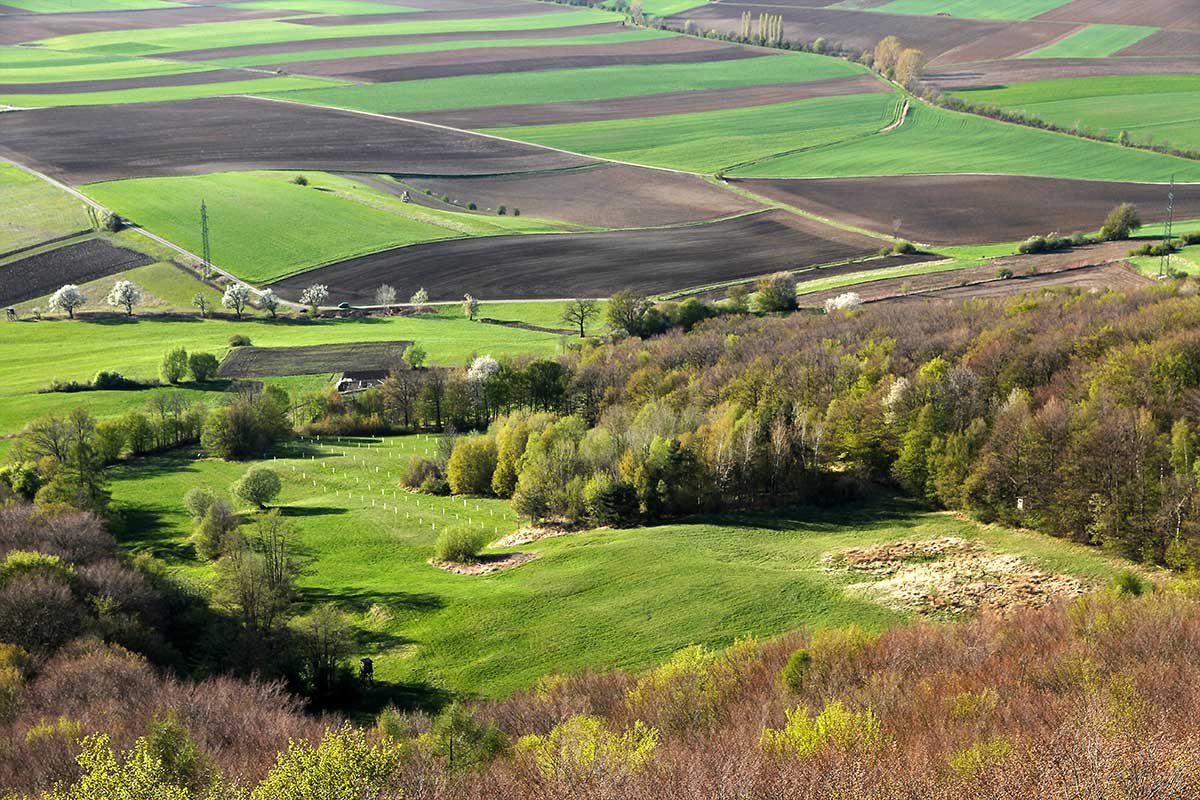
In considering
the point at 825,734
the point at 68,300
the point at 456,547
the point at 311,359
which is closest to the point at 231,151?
the point at 68,300

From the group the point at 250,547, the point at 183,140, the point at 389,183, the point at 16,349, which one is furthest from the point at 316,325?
the point at 183,140

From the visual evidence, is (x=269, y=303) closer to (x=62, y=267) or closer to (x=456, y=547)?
(x=62, y=267)

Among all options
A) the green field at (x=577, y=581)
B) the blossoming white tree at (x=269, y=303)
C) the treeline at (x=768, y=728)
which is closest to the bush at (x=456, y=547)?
the green field at (x=577, y=581)

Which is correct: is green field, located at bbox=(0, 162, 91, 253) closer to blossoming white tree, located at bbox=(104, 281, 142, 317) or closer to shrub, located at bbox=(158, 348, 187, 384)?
blossoming white tree, located at bbox=(104, 281, 142, 317)

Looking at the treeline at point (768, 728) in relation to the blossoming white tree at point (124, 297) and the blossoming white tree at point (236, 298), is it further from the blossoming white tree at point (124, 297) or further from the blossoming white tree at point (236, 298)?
the blossoming white tree at point (124, 297)

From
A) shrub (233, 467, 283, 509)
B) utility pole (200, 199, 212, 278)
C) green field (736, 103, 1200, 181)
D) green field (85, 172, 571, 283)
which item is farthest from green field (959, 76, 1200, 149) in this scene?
shrub (233, 467, 283, 509)

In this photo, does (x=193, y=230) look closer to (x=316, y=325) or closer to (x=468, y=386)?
(x=316, y=325)
